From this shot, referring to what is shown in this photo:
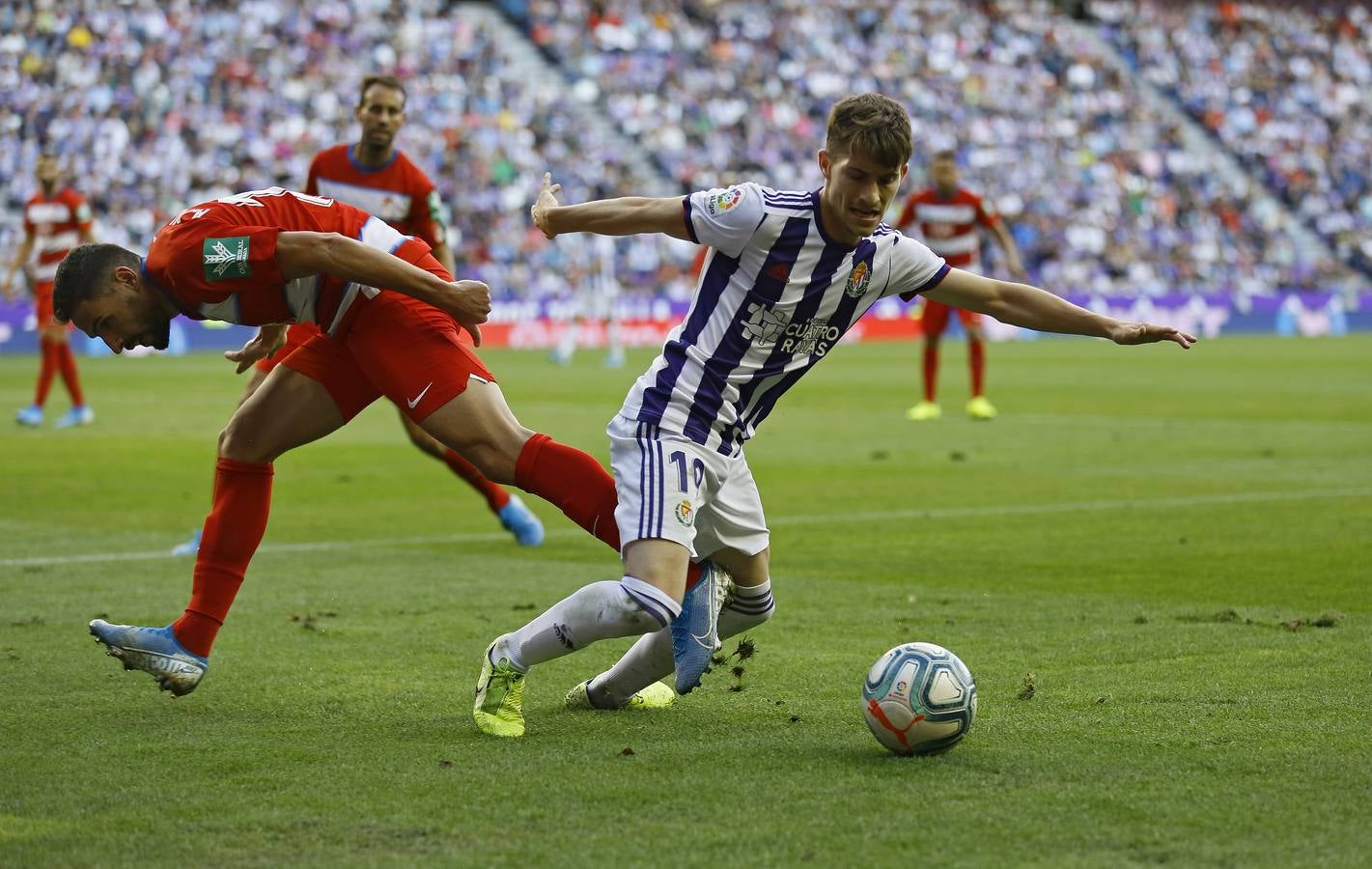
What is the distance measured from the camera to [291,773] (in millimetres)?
4301

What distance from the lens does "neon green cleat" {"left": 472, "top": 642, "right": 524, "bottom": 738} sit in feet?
15.6

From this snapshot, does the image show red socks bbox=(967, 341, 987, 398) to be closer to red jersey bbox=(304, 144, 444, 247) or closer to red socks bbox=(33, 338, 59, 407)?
red socks bbox=(33, 338, 59, 407)

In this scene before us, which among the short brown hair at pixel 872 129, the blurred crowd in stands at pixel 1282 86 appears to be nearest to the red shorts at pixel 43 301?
the short brown hair at pixel 872 129

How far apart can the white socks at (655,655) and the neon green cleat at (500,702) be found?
37cm

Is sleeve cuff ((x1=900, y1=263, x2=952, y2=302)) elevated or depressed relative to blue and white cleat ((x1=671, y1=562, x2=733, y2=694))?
elevated

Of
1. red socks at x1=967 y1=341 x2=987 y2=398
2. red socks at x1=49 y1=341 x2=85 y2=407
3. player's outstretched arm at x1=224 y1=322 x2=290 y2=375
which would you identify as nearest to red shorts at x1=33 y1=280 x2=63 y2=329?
red socks at x1=49 y1=341 x2=85 y2=407

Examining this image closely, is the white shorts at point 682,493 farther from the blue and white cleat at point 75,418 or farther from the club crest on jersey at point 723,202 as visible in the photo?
the blue and white cleat at point 75,418

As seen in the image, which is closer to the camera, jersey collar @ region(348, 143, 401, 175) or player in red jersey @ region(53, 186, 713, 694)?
player in red jersey @ region(53, 186, 713, 694)

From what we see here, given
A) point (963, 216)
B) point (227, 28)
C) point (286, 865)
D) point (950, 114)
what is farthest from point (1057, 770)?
point (950, 114)

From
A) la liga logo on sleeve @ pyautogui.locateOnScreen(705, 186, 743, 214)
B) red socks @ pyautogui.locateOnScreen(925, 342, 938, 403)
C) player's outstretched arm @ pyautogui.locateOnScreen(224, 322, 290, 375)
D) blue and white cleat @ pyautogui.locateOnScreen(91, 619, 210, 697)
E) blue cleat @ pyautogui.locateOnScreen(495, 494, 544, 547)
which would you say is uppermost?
la liga logo on sleeve @ pyautogui.locateOnScreen(705, 186, 743, 214)

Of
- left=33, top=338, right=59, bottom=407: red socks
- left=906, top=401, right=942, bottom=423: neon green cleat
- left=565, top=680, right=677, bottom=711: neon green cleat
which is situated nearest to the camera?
left=565, top=680, right=677, bottom=711: neon green cleat

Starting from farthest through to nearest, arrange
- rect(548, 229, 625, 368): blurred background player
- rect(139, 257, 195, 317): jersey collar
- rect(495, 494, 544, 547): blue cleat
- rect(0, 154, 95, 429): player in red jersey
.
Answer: rect(548, 229, 625, 368): blurred background player < rect(0, 154, 95, 429): player in red jersey < rect(495, 494, 544, 547): blue cleat < rect(139, 257, 195, 317): jersey collar

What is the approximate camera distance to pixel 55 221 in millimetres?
17297

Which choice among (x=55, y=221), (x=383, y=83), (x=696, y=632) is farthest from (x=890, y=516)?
(x=55, y=221)
